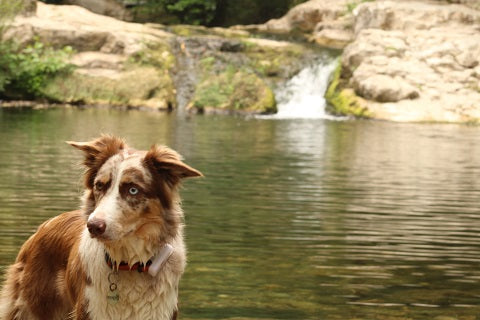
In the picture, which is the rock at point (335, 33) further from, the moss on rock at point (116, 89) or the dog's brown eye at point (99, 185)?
the dog's brown eye at point (99, 185)

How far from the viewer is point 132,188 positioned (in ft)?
15.4

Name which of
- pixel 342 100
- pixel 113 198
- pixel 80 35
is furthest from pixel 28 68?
pixel 113 198

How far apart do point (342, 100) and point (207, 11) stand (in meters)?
19.7

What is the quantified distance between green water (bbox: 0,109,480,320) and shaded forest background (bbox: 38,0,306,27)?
26.8 m

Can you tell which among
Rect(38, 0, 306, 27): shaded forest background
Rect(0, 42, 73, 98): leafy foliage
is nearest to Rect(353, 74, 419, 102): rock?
Rect(0, 42, 73, 98): leafy foliage

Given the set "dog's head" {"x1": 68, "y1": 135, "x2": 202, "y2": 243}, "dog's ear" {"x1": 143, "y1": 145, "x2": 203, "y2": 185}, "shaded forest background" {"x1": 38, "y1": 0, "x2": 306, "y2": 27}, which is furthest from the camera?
"shaded forest background" {"x1": 38, "y1": 0, "x2": 306, "y2": 27}

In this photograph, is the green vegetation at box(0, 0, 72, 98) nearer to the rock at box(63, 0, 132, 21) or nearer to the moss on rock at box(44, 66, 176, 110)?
the moss on rock at box(44, 66, 176, 110)

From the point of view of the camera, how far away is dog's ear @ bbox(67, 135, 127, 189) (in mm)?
4867

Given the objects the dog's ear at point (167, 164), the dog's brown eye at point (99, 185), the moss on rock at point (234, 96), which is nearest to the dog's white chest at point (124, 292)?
the dog's brown eye at point (99, 185)

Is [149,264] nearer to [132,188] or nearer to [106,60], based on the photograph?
[132,188]

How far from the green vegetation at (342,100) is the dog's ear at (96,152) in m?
29.3

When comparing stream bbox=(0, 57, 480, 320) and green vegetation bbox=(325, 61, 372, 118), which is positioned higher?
green vegetation bbox=(325, 61, 372, 118)

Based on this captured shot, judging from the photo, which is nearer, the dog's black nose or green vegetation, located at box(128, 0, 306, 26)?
the dog's black nose

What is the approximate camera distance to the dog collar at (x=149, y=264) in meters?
4.81
